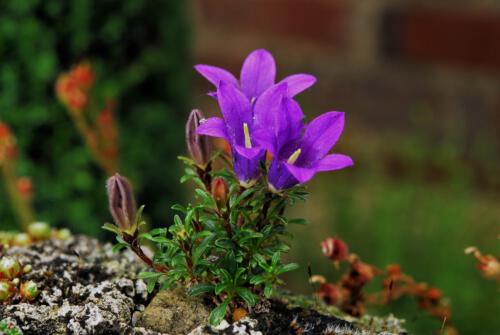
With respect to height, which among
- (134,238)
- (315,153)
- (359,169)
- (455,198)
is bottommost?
(359,169)

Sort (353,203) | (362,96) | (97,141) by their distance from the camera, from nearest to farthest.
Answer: (97,141), (353,203), (362,96)

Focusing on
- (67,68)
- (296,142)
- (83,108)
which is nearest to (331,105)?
(67,68)

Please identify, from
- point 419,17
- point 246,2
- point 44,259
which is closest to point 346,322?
point 44,259

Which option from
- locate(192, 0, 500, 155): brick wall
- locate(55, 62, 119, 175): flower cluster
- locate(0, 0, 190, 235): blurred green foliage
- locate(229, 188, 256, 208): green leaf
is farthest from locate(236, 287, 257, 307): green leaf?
locate(192, 0, 500, 155): brick wall

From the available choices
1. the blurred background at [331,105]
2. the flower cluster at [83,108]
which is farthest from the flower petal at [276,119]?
the flower cluster at [83,108]

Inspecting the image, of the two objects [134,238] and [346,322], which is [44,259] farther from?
[346,322]

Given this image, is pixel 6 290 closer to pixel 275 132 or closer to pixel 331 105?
pixel 275 132

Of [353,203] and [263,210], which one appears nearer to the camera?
[263,210]

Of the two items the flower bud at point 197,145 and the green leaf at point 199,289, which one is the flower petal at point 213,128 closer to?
the flower bud at point 197,145
